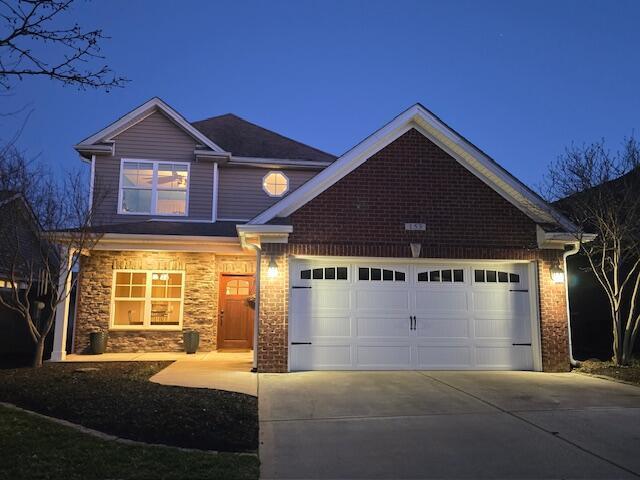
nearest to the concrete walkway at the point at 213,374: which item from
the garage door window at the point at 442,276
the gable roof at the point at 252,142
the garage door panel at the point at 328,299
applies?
the garage door panel at the point at 328,299

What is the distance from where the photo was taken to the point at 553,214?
1067 cm

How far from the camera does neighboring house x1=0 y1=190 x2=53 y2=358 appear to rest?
11547 millimetres

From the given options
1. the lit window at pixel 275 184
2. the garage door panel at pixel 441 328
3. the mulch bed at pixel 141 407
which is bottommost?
the mulch bed at pixel 141 407

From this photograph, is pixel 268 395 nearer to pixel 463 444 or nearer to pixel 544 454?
pixel 463 444

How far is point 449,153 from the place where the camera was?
36.3 ft

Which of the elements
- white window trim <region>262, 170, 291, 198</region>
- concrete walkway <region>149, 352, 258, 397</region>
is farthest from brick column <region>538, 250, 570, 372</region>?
white window trim <region>262, 170, 291, 198</region>

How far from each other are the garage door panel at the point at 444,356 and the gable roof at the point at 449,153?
3.29m

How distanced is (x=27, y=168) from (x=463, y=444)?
464 inches

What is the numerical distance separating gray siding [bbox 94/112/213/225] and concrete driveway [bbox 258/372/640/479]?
6815mm

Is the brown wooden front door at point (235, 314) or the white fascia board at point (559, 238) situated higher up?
the white fascia board at point (559, 238)

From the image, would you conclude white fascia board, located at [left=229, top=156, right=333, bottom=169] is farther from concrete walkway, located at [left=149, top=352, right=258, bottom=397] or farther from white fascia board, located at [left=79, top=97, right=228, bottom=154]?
concrete walkway, located at [left=149, top=352, right=258, bottom=397]

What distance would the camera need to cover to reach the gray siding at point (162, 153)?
46.8 feet

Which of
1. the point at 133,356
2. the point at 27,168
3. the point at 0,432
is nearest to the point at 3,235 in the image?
the point at 27,168

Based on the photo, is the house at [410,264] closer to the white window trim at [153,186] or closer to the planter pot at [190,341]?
the white window trim at [153,186]
